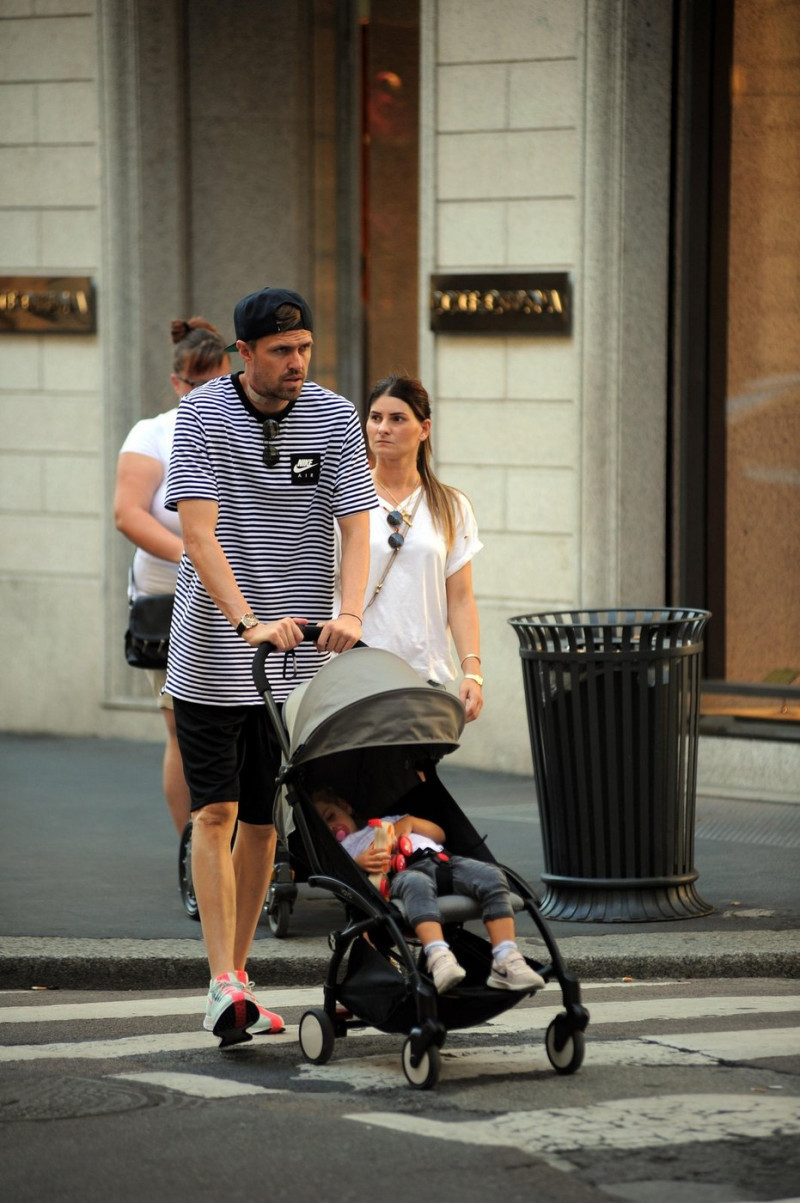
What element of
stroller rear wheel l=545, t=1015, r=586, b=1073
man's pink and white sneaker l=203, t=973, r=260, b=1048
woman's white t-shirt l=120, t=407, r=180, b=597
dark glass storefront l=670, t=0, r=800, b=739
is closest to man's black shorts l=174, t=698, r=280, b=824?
man's pink and white sneaker l=203, t=973, r=260, b=1048

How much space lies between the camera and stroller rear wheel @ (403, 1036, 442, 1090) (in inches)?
202

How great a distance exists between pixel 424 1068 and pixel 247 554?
1.57 meters

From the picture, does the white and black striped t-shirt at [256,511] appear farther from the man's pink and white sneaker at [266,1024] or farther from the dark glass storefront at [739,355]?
the dark glass storefront at [739,355]

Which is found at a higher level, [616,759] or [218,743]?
[218,743]

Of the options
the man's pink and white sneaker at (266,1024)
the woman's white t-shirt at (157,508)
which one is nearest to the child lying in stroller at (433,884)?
the man's pink and white sneaker at (266,1024)

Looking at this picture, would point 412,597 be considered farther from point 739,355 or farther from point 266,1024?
point 739,355

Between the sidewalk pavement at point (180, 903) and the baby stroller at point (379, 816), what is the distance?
143cm

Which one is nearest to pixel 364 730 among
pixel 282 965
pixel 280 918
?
pixel 282 965

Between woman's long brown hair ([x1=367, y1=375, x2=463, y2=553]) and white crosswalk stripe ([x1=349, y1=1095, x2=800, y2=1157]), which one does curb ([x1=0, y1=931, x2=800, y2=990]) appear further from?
white crosswalk stripe ([x1=349, y1=1095, x2=800, y2=1157])

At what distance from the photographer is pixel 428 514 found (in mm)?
7207

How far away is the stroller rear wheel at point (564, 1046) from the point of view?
17.3 ft

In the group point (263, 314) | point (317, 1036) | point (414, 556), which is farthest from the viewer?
point (414, 556)

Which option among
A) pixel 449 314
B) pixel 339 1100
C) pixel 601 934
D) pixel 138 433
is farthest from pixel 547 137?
pixel 339 1100

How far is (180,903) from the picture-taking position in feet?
25.9
